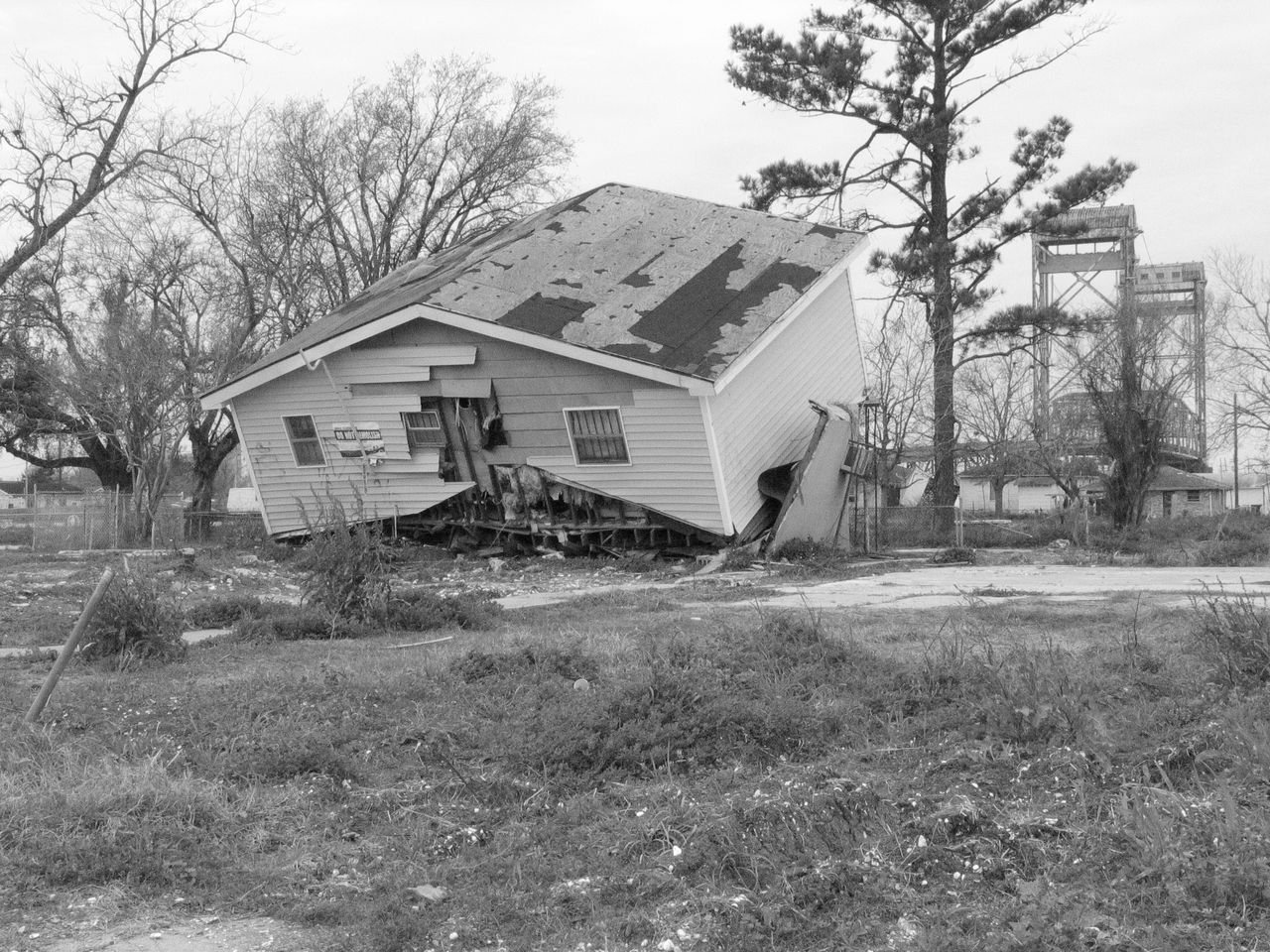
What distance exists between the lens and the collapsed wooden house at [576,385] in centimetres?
1950

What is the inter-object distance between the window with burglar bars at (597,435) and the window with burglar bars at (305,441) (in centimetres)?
519

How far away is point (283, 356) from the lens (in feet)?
71.6

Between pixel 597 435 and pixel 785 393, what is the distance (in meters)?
3.76

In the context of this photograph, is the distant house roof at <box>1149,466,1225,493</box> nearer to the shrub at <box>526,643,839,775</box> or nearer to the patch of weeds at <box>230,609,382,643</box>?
the patch of weeds at <box>230,609,382,643</box>

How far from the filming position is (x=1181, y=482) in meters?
58.5

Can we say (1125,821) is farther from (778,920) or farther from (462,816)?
(462,816)

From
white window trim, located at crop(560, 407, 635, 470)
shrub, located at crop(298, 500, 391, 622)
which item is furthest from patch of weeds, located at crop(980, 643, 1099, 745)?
white window trim, located at crop(560, 407, 635, 470)

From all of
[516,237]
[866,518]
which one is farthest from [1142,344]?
[516,237]

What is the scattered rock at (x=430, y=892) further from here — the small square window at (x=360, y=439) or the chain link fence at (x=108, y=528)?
the chain link fence at (x=108, y=528)

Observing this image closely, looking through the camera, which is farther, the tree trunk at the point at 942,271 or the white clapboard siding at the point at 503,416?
the tree trunk at the point at 942,271

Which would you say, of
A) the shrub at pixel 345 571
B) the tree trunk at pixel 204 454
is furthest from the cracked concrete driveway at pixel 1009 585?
the tree trunk at pixel 204 454

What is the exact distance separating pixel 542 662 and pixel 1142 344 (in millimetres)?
24700

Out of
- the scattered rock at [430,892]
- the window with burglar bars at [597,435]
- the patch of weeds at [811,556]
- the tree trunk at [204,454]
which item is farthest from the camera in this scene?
the tree trunk at [204,454]

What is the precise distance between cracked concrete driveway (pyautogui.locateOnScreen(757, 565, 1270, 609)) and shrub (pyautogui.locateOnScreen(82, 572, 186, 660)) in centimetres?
595
